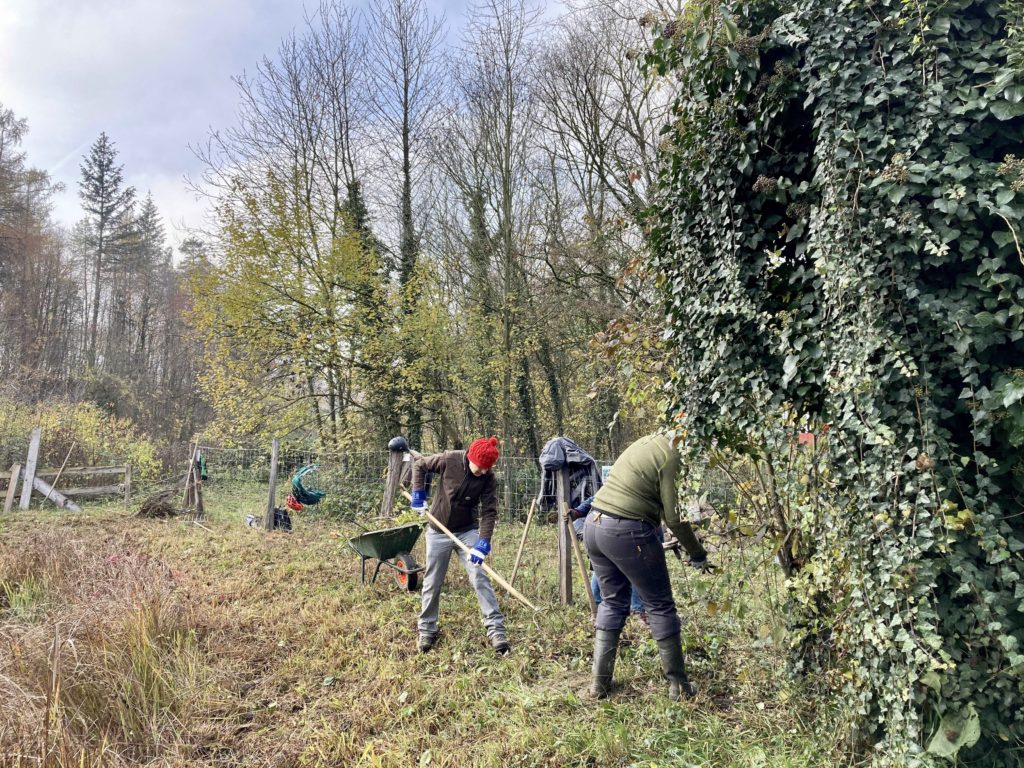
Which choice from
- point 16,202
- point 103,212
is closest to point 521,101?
point 16,202

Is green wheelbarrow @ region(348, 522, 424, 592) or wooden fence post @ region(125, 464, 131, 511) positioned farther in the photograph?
wooden fence post @ region(125, 464, 131, 511)

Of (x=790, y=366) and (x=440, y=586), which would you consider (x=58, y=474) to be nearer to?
(x=440, y=586)

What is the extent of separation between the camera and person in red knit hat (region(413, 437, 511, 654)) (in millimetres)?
4262

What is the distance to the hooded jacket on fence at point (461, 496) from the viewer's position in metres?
4.49

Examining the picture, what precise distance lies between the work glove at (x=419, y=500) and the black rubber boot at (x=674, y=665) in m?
2.39

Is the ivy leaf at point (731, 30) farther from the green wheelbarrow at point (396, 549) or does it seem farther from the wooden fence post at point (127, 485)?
the wooden fence post at point (127, 485)

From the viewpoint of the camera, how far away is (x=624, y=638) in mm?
4000

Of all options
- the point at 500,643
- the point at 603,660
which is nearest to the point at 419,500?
the point at 500,643

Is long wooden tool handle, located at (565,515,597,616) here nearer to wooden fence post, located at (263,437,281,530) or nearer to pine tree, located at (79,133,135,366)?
wooden fence post, located at (263,437,281,530)

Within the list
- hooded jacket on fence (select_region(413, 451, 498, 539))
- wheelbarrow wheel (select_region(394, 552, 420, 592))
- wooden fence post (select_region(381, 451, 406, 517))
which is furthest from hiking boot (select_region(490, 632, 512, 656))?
wooden fence post (select_region(381, 451, 406, 517))

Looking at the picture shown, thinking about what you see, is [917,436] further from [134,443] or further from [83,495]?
[134,443]

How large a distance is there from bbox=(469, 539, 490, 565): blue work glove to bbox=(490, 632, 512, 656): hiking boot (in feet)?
1.79

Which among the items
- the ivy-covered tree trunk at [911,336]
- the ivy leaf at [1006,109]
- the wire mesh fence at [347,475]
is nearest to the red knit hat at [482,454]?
the wire mesh fence at [347,475]

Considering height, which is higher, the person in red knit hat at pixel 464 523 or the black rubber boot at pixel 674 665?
the person in red knit hat at pixel 464 523
